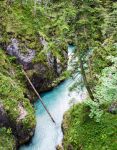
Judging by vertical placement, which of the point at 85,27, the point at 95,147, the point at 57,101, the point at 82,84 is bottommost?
the point at 57,101

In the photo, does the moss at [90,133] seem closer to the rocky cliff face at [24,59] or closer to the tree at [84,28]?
the tree at [84,28]

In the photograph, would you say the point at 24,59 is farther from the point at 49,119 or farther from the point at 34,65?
the point at 49,119

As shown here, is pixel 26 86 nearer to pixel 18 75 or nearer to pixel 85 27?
pixel 18 75

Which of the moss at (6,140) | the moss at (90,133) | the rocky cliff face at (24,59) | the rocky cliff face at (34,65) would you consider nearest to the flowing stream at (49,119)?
the rocky cliff face at (24,59)

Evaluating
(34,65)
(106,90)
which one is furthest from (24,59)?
(106,90)

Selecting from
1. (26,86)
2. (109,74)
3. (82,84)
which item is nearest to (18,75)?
(26,86)

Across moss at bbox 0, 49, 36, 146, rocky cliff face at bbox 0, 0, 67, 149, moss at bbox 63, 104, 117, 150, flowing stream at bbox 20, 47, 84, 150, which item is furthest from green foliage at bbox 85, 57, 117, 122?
rocky cliff face at bbox 0, 0, 67, 149
